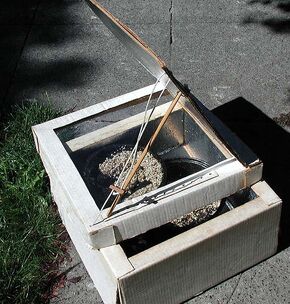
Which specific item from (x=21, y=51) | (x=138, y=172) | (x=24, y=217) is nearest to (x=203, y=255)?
(x=138, y=172)

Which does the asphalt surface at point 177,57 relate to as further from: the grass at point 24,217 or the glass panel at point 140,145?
the glass panel at point 140,145

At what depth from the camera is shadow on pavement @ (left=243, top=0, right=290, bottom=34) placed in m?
4.26

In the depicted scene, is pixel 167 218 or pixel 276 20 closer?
pixel 167 218

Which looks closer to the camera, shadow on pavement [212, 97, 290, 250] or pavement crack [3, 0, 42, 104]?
shadow on pavement [212, 97, 290, 250]

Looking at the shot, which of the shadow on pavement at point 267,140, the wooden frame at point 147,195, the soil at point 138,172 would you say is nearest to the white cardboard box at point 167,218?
the wooden frame at point 147,195

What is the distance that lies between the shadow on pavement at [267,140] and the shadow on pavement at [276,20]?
2.77 ft

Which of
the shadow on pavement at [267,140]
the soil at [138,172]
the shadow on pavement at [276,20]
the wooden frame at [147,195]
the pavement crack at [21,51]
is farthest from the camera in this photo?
the shadow on pavement at [276,20]

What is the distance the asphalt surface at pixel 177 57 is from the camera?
3.59 m

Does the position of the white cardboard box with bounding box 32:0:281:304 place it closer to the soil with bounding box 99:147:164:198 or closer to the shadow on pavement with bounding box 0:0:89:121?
the soil with bounding box 99:147:164:198

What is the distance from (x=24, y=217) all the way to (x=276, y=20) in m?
2.34

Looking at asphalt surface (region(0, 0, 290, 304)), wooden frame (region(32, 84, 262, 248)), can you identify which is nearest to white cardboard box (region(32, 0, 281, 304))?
wooden frame (region(32, 84, 262, 248))

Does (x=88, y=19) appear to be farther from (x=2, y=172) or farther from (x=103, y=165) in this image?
(x=103, y=165)

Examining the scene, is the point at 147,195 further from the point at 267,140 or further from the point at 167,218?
the point at 267,140

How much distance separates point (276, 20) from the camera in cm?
434
